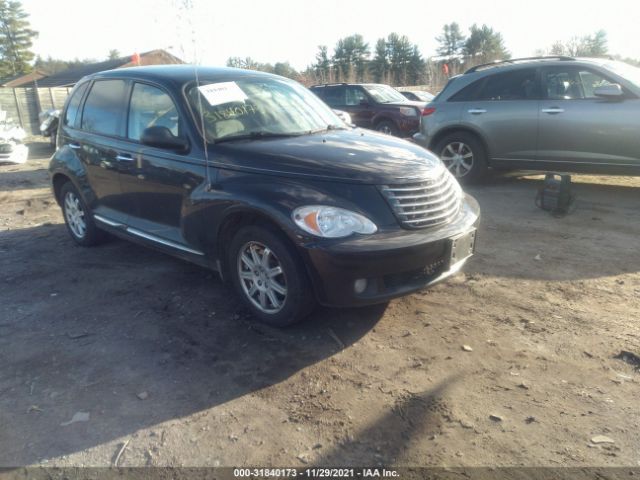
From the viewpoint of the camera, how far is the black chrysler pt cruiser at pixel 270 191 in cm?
334

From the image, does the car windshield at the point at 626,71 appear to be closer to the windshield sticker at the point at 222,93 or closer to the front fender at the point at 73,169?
the windshield sticker at the point at 222,93

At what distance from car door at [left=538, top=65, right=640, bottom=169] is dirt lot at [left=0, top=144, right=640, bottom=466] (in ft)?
6.89

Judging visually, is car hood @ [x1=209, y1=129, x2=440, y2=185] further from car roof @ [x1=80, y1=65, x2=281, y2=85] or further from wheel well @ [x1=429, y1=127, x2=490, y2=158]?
wheel well @ [x1=429, y1=127, x2=490, y2=158]

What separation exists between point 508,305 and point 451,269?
28.0 inches

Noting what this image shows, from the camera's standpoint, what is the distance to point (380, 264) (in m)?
3.27

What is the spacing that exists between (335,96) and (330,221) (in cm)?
1107

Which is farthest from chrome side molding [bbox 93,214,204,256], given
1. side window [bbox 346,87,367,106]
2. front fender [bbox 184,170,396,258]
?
side window [bbox 346,87,367,106]

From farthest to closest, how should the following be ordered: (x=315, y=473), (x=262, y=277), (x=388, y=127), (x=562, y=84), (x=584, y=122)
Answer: (x=388, y=127) < (x=562, y=84) < (x=584, y=122) < (x=262, y=277) < (x=315, y=473)

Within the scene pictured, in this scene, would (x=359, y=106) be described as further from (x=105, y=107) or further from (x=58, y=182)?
(x=105, y=107)

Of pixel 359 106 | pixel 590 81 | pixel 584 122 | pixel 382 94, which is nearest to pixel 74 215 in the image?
pixel 584 122

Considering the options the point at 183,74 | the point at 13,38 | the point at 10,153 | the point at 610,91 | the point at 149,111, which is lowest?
the point at 10,153

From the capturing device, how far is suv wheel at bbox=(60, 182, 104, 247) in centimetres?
556

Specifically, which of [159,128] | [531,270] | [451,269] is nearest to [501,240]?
[531,270]

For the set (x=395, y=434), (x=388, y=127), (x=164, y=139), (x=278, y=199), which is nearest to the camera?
(x=395, y=434)
